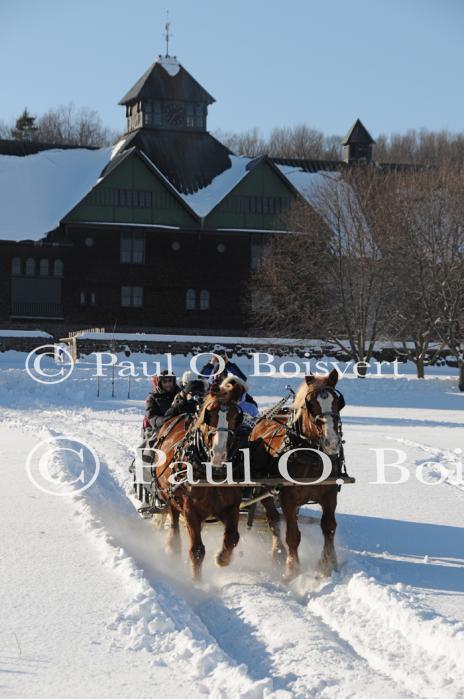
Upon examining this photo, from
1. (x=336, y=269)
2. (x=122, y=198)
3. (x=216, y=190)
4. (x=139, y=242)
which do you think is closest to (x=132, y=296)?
A: (x=139, y=242)

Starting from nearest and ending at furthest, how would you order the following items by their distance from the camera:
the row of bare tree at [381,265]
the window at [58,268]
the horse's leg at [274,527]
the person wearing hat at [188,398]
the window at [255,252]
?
the horse's leg at [274,527], the person wearing hat at [188,398], the row of bare tree at [381,265], the window at [58,268], the window at [255,252]

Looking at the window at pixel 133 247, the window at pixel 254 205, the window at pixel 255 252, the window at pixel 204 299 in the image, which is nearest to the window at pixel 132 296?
→ the window at pixel 133 247

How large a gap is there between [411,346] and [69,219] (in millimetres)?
17621

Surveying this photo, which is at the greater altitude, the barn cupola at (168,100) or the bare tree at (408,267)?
the barn cupola at (168,100)

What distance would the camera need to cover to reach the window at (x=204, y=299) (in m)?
54.1

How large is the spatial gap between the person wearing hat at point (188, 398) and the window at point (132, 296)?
133 feet

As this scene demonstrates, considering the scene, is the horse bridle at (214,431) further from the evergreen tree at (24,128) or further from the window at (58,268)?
the evergreen tree at (24,128)

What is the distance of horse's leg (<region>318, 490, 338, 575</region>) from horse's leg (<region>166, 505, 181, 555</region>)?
1753 mm

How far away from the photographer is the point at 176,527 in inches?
470

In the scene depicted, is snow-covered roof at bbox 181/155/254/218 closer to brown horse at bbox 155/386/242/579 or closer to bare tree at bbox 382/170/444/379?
bare tree at bbox 382/170/444/379

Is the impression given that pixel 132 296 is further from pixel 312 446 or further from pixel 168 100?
pixel 312 446

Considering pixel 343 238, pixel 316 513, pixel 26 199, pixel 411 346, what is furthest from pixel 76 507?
pixel 26 199

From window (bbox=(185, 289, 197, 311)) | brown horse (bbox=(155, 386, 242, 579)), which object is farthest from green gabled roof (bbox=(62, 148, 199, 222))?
brown horse (bbox=(155, 386, 242, 579))

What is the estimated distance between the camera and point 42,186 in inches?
2181
